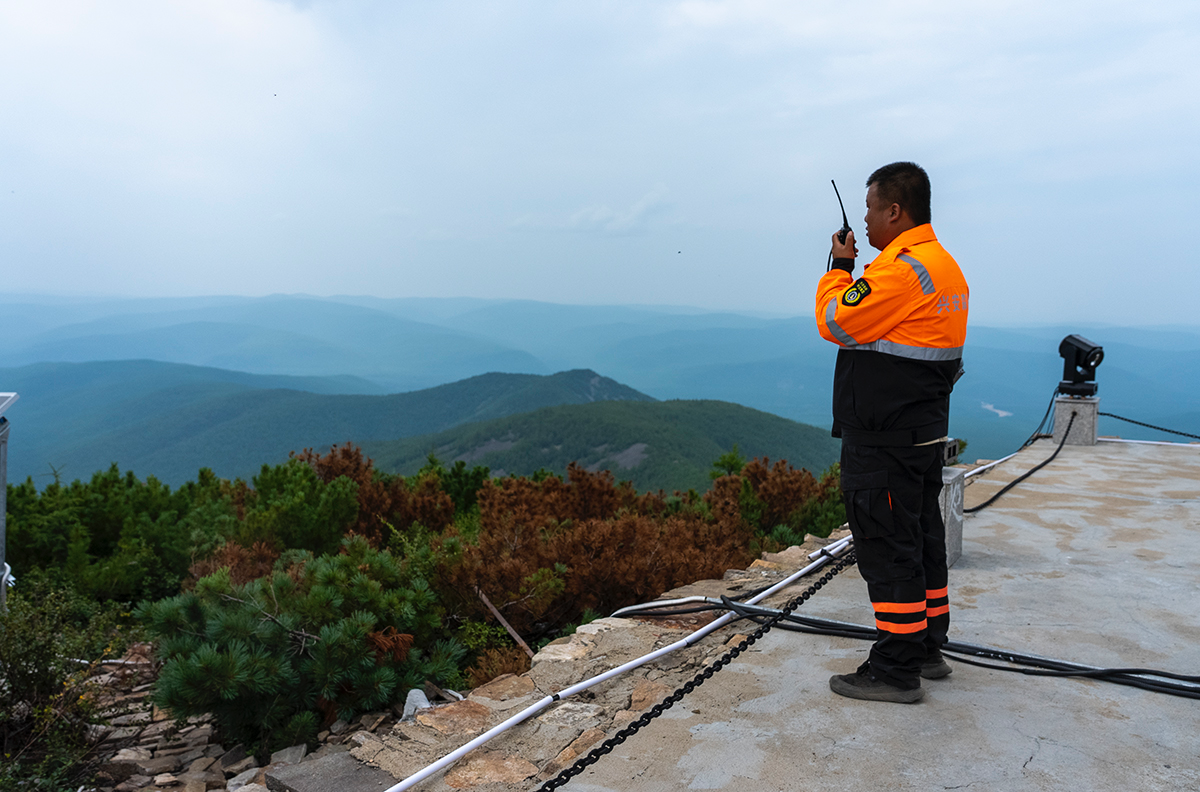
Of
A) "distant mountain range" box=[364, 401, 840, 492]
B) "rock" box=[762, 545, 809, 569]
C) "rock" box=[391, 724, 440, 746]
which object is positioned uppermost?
"rock" box=[391, 724, 440, 746]

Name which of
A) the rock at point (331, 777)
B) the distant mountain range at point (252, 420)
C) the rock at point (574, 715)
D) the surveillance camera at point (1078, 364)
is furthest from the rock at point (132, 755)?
the distant mountain range at point (252, 420)

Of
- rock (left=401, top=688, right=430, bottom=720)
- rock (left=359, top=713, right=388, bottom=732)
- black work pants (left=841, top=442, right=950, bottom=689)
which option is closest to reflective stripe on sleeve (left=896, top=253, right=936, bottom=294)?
black work pants (left=841, top=442, right=950, bottom=689)

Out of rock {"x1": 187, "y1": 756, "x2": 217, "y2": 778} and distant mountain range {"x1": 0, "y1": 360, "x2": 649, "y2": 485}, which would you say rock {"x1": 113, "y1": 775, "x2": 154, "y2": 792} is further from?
distant mountain range {"x1": 0, "y1": 360, "x2": 649, "y2": 485}

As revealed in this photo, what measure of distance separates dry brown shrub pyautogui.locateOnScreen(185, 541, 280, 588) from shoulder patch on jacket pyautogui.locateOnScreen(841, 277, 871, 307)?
4440mm

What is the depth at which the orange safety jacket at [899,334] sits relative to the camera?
2762mm

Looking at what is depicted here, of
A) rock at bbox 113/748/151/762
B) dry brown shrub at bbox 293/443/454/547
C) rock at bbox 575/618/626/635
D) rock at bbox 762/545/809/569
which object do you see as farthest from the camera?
dry brown shrub at bbox 293/443/454/547

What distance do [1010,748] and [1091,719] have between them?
1.54ft

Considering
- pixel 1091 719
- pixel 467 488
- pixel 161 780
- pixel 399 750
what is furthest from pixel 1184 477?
pixel 161 780

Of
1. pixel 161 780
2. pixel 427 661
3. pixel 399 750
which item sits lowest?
pixel 161 780

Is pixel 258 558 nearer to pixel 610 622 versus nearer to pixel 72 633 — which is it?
pixel 72 633

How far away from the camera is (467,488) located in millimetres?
9102

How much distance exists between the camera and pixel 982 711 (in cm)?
287

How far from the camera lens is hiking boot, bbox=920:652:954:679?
3137mm

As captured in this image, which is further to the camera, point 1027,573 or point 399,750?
point 1027,573
